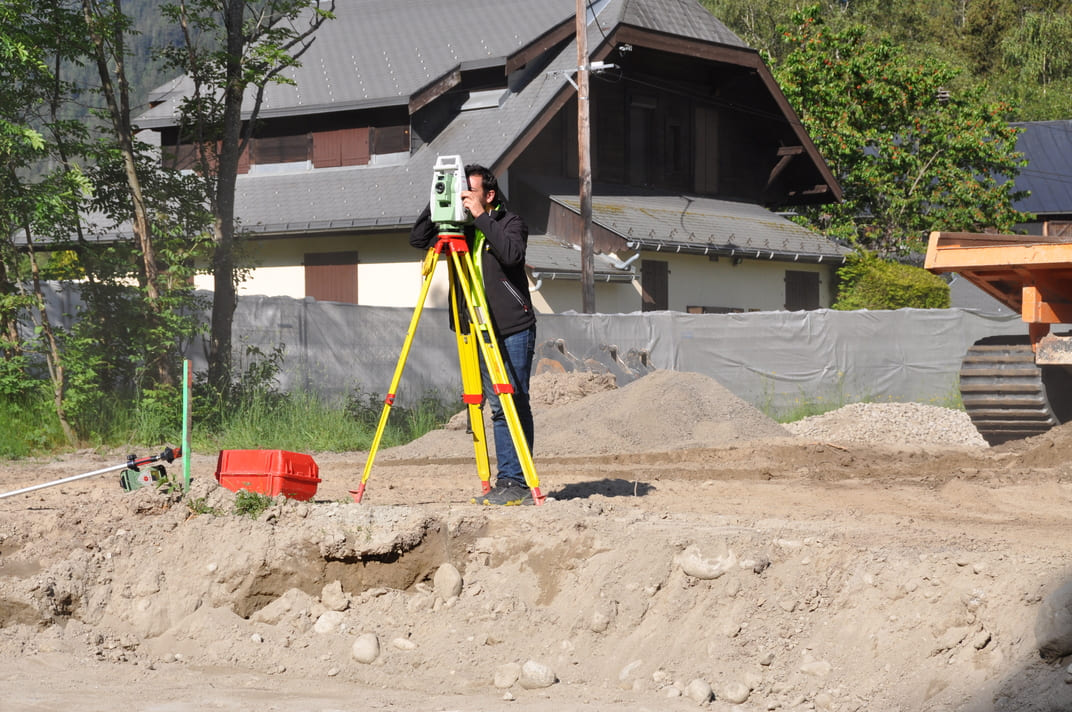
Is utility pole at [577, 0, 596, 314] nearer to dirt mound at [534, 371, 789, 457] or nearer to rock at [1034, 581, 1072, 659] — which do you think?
dirt mound at [534, 371, 789, 457]

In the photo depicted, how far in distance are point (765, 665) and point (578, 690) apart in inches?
30.9

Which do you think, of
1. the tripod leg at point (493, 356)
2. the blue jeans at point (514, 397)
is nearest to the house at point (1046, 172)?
the blue jeans at point (514, 397)

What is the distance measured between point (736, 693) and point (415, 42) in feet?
72.5

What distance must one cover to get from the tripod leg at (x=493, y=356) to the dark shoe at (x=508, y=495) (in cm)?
16

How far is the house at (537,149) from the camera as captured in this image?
22.8 metres

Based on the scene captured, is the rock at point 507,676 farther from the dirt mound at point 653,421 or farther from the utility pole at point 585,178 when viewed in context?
the utility pole at point 585,178

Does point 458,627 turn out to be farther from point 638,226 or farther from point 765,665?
point 638,226

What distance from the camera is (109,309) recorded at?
43.0 ft

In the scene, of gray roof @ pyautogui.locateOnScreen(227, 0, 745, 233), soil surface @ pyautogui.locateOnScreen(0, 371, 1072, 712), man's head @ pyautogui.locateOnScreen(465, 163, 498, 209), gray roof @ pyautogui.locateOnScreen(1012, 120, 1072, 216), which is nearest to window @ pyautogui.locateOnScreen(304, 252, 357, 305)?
gray roof @ pyautogui.locateOnScreen(227, 0, 745, 233)

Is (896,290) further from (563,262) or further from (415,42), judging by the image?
(415,42)

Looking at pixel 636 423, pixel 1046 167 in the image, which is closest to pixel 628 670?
pixel 636 423

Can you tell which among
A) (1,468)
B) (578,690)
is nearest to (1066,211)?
(1,468)

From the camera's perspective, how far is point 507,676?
536 centimetres

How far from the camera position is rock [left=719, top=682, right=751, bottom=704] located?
5.02 metres
